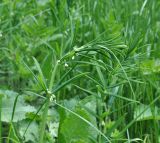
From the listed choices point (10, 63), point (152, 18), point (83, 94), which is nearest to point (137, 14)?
point (152, 18)

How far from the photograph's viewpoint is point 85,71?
232 cm

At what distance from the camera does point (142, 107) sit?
6.83ft

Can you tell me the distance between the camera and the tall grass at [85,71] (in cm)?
164

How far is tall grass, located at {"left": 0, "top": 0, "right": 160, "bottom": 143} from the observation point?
164 cm

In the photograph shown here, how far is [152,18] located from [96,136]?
1.01 meters

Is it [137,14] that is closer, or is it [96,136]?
[96,136]

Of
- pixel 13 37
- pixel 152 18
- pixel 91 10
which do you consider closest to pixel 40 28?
pixel 13 37

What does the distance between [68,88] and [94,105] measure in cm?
42

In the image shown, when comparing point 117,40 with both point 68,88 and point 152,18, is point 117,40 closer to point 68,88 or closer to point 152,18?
point 68,88

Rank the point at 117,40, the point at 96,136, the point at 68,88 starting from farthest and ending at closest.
Answer: the point at 68,88, the point at 96,136, the point at 117,40

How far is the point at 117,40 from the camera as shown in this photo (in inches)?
61.4

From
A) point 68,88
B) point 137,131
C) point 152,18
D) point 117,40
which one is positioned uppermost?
point 152,18

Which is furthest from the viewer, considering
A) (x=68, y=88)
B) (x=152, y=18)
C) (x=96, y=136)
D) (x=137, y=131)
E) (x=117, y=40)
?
(x=152, y=18)

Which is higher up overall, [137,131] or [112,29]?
[112,29]
